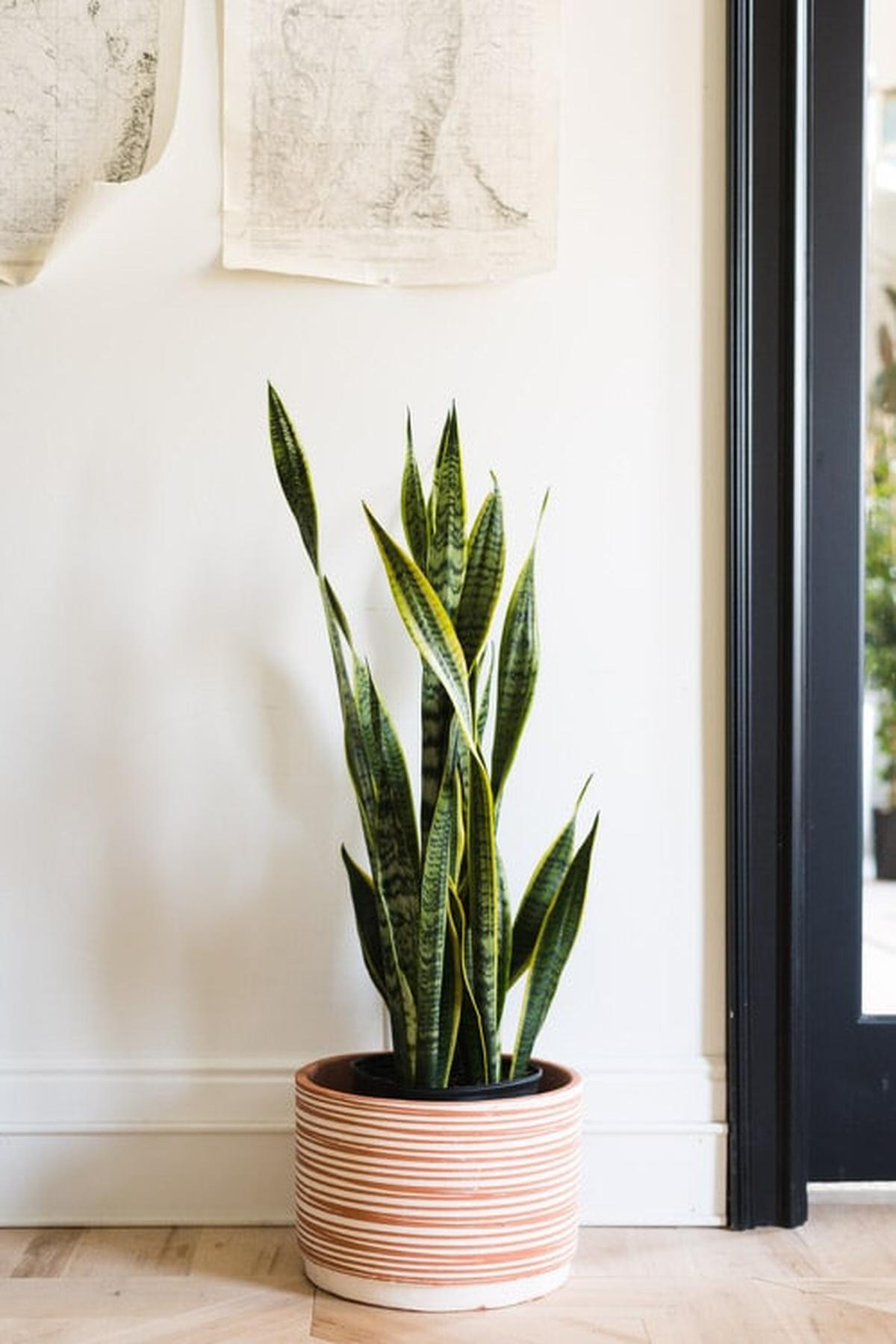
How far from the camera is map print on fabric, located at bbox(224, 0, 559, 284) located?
1911 millimetres

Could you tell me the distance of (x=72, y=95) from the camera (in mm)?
1925

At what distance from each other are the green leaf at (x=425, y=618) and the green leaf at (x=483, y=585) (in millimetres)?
105

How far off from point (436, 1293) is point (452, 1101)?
20 centimetres

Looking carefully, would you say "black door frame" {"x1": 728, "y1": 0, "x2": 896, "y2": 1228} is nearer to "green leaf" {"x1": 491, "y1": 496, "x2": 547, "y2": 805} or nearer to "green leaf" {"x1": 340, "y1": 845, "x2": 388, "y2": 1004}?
"green leaf" {"x1": 491, "y1": 496, "x2": 547, "y2": 805}

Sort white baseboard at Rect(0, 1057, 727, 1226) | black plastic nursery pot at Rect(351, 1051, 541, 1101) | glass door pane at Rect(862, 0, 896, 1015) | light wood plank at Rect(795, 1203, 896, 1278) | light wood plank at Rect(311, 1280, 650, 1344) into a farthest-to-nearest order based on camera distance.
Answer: glass door pane at Rect(862, 0, 896, 1015) → white baseboard at Rect(0, 1057, 727, 1226) → light wood plank at Rect(795, 1203, 896, 1278) → black plastic nursery pot at Rect(351, 1051, 541, 1101) → light wood plank at Rect(311, 1280, 650, 1344)

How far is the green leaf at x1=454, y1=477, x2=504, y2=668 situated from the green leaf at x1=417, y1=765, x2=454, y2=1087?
0.53 ft

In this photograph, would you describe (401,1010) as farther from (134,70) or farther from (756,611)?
(134,70)

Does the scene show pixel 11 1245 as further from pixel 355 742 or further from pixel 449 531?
pixel 449 531

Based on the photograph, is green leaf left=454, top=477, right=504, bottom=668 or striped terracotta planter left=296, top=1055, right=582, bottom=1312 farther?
green leaf left=454, top=477, right=504, bottom=668

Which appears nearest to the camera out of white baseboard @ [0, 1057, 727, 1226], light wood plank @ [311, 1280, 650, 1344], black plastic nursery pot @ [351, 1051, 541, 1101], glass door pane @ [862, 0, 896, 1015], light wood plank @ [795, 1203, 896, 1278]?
light wood plank @ [311, 1280, 650, 1344]

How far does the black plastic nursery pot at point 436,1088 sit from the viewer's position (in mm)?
1635

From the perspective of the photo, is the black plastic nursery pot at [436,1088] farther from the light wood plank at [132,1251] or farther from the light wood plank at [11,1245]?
the light wood plank at [11,1245]

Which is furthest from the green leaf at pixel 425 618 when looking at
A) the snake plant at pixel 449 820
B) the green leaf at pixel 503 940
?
the green leaf at pixel 503 940

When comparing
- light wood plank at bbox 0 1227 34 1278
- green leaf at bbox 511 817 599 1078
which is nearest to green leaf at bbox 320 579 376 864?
green leaf at bbox 511 817 599 1078
